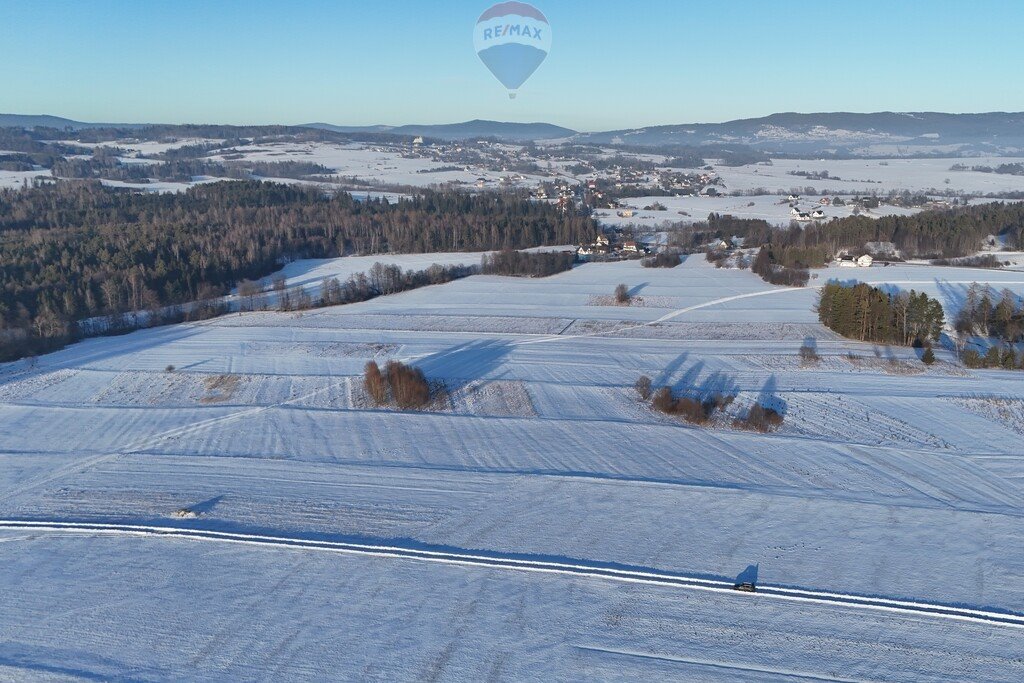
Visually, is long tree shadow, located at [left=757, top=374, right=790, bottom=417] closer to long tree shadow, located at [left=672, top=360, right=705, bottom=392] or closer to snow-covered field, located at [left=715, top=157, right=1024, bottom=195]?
long tree shadow, located at [left=672, top=360, right=705, bottom=392]

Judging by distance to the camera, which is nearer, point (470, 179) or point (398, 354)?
point (398, 354)

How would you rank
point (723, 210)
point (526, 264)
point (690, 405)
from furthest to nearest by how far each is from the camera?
point (723, 210) → point (526, 264) → point (690, 405)

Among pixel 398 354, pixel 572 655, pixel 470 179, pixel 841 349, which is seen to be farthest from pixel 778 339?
pixel 470 179

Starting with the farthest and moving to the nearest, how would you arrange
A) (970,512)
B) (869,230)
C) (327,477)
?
1. (869,230)
2. (327,477)
3. (970,512)

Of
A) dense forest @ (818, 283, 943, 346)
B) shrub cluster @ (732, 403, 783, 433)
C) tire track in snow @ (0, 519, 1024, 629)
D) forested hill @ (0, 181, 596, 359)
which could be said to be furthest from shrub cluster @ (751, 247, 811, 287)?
tire track in snow @ (0, 519, 1024, 629)

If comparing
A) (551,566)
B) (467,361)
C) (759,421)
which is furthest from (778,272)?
(551,566)

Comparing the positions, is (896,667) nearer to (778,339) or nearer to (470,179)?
(778,339)

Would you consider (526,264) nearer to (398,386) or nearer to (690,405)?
(398,386)

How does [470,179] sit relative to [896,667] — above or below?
above
